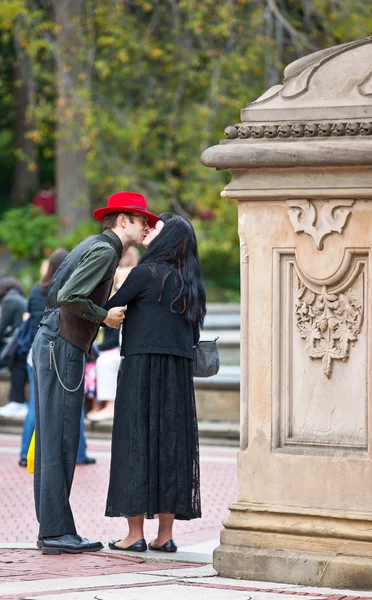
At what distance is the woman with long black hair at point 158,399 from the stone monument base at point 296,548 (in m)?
0.77

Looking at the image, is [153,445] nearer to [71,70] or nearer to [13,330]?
[13,330]

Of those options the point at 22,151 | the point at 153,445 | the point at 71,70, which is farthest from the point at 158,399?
the point at 22,151

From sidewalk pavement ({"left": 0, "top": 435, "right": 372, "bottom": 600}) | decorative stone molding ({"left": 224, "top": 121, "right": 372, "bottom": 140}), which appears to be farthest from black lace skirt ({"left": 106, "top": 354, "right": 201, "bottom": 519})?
decorative stone molding ({"left": 224, "top": 121, "right": 372, "bottom": 140})

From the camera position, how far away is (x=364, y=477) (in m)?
5.48

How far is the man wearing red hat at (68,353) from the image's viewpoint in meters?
6.57

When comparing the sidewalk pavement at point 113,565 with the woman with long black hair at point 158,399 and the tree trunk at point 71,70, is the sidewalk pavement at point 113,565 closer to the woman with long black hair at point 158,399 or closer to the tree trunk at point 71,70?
the woman with long black hair at point 158,399

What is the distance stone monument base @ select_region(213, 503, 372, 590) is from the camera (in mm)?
5398

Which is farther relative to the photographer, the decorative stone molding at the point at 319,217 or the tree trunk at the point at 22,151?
the tree trunk at the point at 22,151

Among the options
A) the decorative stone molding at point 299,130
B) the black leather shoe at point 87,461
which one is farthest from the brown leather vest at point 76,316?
the black leather shoe at point 87,461

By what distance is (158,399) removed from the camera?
655 cm

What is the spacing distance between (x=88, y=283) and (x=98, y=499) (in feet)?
9.43

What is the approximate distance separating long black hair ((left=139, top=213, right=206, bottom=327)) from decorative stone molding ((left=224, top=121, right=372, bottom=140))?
1074mm

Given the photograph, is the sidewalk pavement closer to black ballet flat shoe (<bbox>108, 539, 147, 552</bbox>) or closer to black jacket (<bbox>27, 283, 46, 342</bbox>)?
black ballet flat shoe (<bbox>108, 539, 147, 552</bbox>)

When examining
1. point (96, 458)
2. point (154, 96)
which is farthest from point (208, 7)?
point (96, 458)
